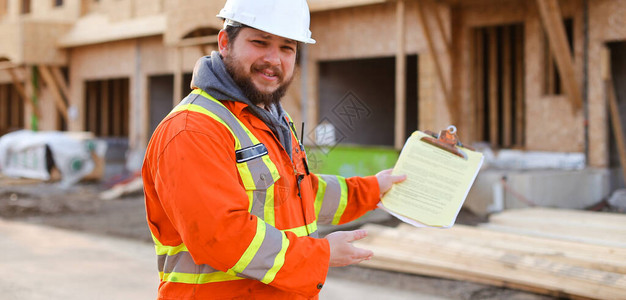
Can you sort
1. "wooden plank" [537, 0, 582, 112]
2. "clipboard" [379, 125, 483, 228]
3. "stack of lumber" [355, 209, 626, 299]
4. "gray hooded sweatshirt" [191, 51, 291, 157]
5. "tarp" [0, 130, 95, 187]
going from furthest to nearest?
"tarp" [0, 130, 95, 187] < "wooden plank" [537, 0, 582, 112] < "stack of lumber" [355, 209, 626, 299] < "clipboard" [379, 125, 483, 228] < "gray hooded sweatshirt" [191, 51, 291, 157]

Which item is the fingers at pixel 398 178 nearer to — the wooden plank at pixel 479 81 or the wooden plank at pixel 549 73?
the wooden plank at pixel 549 73

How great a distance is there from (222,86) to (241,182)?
1.08ft

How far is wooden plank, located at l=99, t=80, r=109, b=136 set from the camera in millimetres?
19531

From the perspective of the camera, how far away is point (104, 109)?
1967 cm

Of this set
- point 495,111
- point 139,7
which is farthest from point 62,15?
point 495,111

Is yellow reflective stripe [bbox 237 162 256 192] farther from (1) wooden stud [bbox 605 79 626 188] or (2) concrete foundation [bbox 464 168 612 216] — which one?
(1) wooden stud [bbox 605 79 626 188]

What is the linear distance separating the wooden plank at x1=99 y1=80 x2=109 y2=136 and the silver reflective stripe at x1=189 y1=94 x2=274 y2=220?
61.9 ft

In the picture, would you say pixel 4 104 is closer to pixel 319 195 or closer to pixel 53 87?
A: pixel 53 87

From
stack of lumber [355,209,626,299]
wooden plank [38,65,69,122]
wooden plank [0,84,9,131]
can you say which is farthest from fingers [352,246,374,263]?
wooden plank [0,84,9,131]

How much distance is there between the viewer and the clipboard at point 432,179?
2322 millimetres

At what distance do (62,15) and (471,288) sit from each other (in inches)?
702

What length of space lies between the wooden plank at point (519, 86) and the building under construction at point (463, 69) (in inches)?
0.9

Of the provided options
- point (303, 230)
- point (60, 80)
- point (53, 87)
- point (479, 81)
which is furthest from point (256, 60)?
point (60, 80)

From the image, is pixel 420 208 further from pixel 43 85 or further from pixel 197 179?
pixel 43 85
